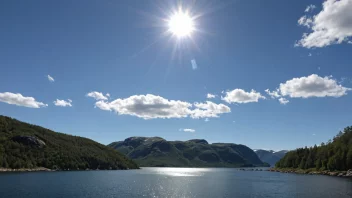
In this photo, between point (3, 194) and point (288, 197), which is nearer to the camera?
point (3, 194)

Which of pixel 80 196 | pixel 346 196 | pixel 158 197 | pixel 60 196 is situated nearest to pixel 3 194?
pixel 60 196

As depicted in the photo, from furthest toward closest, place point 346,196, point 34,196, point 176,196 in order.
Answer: point 176,196
point 346,196
point 34,196

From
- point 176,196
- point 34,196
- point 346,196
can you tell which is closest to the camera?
point 34,196

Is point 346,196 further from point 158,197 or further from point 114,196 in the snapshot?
point 114,196

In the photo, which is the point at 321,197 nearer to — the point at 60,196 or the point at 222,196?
the point at 222,196

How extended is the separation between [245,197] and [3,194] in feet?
268

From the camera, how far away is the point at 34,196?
91.3 metres

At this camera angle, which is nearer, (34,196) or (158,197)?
(34,196)

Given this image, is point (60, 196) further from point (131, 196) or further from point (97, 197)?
point (131, 196)

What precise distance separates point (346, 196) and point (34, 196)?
4125 inches

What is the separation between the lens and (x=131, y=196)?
4003 inches

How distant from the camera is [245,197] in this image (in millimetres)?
102375

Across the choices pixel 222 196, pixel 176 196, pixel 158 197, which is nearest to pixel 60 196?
pixel 158 197

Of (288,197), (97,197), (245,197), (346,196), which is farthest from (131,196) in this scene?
(346,196)
